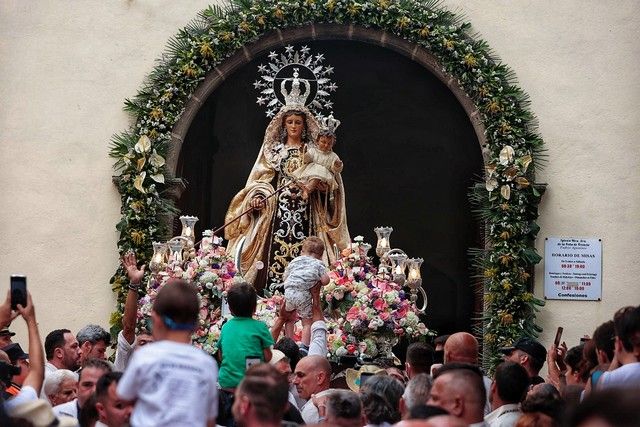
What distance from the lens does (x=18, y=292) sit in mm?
5809

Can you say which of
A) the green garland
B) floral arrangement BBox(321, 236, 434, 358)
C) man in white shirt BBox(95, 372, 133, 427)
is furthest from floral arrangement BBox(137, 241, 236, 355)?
man in white shirt BBox(95, 372, 133, 427)

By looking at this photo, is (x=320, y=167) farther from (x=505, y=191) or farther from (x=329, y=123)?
(x=505, y=191)

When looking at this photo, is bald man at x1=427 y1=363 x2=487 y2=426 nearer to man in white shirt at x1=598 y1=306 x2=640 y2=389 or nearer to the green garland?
man in white shirt at x1=598 y1=306 x2=640 y2=389

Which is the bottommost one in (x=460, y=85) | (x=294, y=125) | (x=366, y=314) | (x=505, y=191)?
(x=366, y=314)

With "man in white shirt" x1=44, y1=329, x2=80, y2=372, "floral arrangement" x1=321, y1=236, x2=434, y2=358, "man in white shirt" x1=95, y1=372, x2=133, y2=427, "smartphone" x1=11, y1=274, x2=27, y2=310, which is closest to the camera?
"smartphone" x1=11, y1=274, x2=27, y2=310

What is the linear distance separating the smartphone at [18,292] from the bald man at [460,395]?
1875mm

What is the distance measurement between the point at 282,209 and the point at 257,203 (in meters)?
0.34

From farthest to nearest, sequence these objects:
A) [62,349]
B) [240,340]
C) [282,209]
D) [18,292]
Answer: [282,209] < [62,349] < [240,340] < [18,292]

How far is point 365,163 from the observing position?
14.5 meters

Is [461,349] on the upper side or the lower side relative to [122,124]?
lower

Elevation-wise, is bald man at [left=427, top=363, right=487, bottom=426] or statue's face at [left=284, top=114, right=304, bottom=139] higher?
statue's face at [left=284, top=114, right=304, bottom=139]

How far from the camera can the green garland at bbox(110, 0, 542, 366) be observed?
1293 centimetres

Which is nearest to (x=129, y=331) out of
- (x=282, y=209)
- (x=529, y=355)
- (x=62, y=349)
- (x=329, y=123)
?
(x=62, y=349)

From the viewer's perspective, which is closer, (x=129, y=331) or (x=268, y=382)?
(x=268, y=382)
